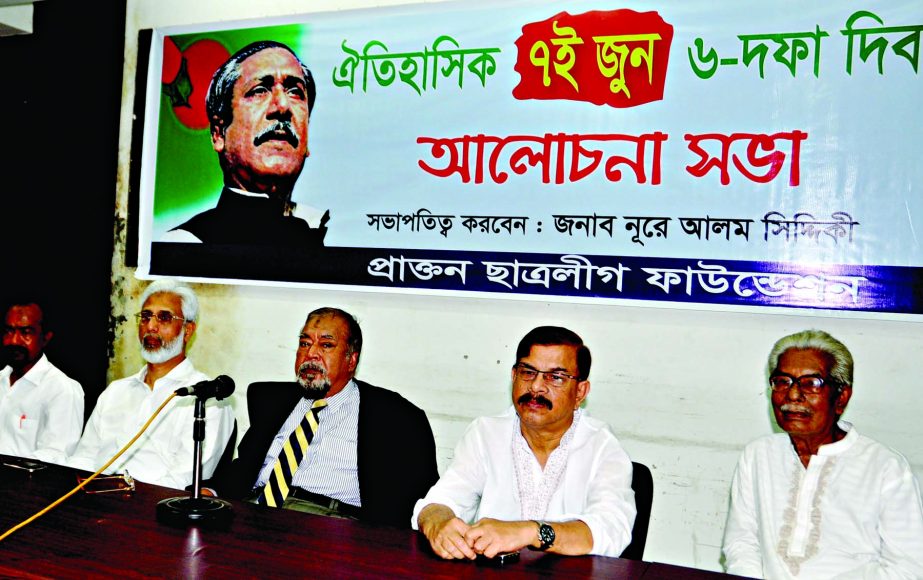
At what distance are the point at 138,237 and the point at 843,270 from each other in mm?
3634

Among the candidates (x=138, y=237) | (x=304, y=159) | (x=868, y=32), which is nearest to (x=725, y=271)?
(x=868, y=32)

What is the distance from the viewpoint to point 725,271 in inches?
151

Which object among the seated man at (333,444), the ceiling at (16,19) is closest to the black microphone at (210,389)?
the seated man at (333,444)

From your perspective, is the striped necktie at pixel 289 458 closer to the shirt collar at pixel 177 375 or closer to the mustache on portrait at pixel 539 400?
the shirt collar at pixel 177 375

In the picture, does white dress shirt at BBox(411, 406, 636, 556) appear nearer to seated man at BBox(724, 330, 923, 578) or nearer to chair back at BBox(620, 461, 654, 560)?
chair back at BBox(620, 461, 654, 560)

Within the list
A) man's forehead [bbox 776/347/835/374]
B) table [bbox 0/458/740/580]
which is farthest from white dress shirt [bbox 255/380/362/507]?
man's forehead [bbox 776/347/835/374]

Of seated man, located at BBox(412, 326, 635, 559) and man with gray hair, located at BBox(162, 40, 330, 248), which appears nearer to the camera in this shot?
seated man, located at BBox(412, 326, 635, 559)

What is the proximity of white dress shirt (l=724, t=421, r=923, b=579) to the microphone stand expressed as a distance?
1589 mm

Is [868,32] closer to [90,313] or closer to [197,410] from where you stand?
[197,410]

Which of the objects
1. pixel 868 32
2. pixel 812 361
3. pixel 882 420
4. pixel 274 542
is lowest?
pixel 274 542

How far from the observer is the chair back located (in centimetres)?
279

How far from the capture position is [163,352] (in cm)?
406

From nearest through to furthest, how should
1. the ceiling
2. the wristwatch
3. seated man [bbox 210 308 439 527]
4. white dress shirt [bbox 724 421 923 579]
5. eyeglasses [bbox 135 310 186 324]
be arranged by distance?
the wristwatch < white dress shirt [bbox 724 421 923 579] < seated man [bbox 210 308 439 527] < eyeglasses [bbox 135 310 186 324] < the ceiling

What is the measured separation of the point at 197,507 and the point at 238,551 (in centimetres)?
35
